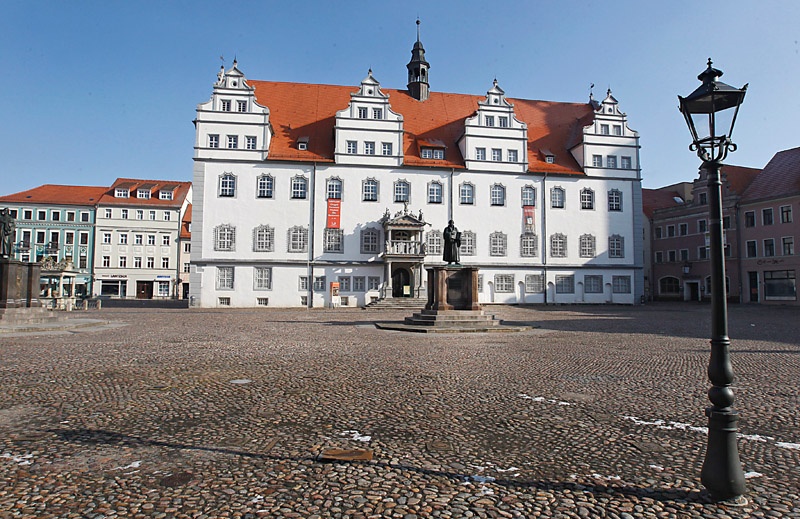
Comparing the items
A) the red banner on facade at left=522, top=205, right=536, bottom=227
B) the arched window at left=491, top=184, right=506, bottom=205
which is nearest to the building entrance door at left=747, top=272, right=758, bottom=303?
the red banner on facade at left=522, top=205, right=536, bottom=227

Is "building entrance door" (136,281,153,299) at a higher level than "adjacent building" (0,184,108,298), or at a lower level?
lower

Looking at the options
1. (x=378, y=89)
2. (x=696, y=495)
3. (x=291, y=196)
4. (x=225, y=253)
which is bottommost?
(x=696, y=495)

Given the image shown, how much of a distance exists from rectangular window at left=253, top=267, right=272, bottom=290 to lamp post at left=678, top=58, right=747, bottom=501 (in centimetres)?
3461

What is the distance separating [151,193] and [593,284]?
164ft

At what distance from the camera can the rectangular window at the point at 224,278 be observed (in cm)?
3631

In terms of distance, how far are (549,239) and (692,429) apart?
36.2m

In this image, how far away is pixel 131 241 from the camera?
200 ft

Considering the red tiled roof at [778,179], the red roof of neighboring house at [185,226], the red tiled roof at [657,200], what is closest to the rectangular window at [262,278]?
the red roof of neighboring house at [185,226]

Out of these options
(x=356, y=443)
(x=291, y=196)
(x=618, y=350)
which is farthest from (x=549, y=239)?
(x=356, y=443)

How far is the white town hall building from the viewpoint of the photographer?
36.6 metres

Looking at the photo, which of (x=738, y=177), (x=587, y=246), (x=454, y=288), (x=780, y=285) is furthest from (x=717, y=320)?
(x=738, y=177)

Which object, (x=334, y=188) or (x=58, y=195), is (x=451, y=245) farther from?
(x=58, y=195)

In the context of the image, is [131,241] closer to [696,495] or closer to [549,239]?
[549,239]

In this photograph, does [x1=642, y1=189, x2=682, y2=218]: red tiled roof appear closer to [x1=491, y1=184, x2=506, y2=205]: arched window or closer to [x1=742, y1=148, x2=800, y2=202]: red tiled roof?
[x1=742, y1=148, x2=800, y2=202]: red tiled roof
